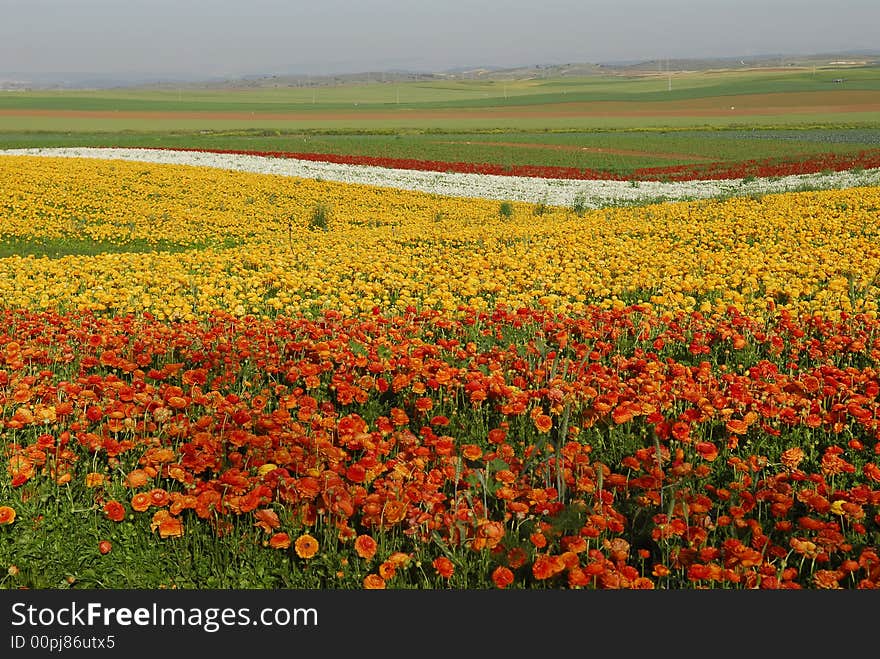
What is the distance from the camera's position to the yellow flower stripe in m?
9.09

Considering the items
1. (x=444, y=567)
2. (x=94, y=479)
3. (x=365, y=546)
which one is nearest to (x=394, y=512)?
(x=365, y=546)

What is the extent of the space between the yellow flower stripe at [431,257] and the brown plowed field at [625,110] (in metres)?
71.0

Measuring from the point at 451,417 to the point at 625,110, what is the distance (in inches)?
3810

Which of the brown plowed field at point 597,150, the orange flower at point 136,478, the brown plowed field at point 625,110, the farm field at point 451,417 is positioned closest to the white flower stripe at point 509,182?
the farm field at point 451,417

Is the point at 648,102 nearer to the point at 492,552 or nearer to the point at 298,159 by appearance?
the point at 298,159

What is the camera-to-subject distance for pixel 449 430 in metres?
5.27

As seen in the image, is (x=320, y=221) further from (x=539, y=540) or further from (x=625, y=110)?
(x=625, y=110)

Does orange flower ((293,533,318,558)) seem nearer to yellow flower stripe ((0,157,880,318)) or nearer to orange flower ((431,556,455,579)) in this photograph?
orange flower ((431,556,455,579))

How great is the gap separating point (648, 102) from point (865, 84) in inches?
1465

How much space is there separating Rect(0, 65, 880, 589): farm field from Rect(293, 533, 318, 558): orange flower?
0.04ft

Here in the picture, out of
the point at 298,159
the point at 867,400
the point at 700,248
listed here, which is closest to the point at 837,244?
the point at 700,248

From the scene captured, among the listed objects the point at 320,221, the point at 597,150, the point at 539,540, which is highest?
the point at 597,150

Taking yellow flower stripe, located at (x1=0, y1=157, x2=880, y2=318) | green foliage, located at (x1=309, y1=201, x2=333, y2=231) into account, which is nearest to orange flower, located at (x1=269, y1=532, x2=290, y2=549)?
yellow flower stripe, located at (x1=0, y1=157, x2=880, y2=318)

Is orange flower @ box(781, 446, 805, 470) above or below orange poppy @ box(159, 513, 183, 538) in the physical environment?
above
